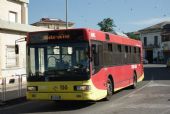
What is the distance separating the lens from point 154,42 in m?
107

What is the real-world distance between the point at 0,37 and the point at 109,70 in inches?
537

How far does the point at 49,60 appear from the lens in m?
15.6

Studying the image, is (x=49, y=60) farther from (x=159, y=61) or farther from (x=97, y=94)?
(x=159, y=61)

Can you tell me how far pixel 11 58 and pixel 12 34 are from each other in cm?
167

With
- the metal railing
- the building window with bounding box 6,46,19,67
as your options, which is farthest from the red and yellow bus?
the building window with bounding box 6,46,19,67

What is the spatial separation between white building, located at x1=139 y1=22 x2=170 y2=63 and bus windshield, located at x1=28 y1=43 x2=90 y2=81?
8874 centimetres

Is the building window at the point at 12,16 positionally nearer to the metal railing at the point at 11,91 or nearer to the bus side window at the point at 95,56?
the metal railing at the point at 11,91

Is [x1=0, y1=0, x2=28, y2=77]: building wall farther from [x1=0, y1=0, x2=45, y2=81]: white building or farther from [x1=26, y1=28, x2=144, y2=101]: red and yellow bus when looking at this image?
[x1=26, y1=28, x2=144, y2=101]: red and yellow bus

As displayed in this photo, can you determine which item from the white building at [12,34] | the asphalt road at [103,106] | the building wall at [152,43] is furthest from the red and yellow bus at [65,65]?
the building wall at [152,43]

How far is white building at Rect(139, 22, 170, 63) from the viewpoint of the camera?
104194mm

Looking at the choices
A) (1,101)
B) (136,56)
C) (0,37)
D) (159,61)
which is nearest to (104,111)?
(1,101)

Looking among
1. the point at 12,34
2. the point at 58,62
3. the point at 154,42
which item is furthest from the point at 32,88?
the point at 154,42

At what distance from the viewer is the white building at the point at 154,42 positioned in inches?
4102

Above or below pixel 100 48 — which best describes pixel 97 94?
below
